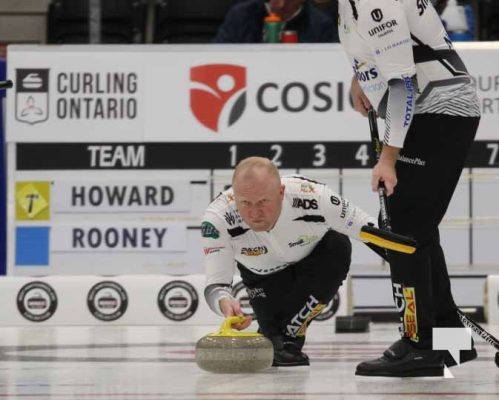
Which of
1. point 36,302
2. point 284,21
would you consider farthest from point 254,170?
point 284,21

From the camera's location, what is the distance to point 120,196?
8.06m

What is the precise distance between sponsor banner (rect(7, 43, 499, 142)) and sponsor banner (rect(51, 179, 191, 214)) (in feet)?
0.85

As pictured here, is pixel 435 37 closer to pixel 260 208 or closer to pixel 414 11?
pixel 414 11

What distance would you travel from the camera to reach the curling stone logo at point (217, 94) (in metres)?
8.09

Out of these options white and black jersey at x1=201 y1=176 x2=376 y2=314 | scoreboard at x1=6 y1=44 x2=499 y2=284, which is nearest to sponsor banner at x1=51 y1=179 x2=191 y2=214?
scoreboard at x1=6 y1=44 x2=499 y2=284

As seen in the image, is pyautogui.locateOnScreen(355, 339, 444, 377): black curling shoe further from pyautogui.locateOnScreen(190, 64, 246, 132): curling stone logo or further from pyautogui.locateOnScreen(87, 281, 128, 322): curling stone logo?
pyautogui.locateOnScreen(190, 64, 246, 132): curling stone logo

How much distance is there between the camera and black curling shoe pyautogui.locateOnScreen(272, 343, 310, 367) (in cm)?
494

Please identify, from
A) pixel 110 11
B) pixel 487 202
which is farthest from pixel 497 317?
pixel 110 11

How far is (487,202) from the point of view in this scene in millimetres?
8055

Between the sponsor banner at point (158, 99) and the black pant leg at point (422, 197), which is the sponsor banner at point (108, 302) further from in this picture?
the black pant leg at point (422, 197)

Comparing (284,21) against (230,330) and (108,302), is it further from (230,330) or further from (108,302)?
(230,330)

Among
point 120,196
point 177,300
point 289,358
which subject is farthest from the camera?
point 120,196

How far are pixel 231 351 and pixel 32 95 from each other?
3945mm

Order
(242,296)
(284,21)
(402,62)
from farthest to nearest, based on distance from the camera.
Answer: (284,21), (242,296), (402,62)
